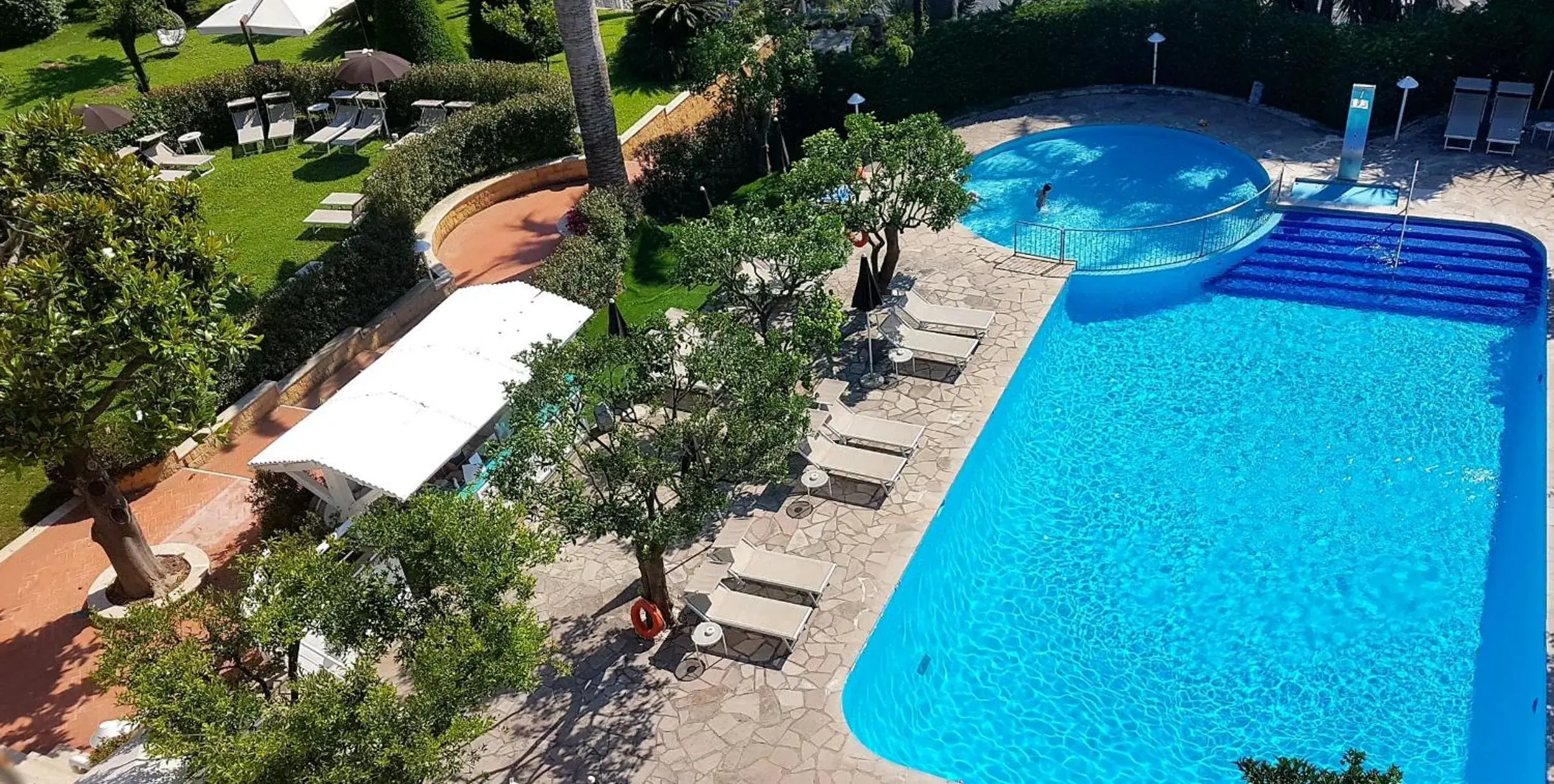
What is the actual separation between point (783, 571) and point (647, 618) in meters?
2.01

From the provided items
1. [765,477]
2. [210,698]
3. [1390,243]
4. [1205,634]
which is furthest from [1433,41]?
[210,698]

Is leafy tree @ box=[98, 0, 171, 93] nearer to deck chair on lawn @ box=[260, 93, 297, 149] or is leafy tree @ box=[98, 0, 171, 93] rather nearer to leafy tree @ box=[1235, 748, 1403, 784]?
deck chair on lawn @ box=[260, 93, 297, 149]

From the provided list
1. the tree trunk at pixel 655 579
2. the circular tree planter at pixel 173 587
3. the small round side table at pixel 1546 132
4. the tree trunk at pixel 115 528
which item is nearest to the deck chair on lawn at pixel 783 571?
the tree trunk at pixel 655 579

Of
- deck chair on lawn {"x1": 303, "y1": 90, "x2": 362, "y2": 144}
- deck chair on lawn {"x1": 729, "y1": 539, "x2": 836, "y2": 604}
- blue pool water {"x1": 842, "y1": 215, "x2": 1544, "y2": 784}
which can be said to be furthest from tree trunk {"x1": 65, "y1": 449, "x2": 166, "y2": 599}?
deck chair on lawn {"x1": 303, "y1": 90, "x2": 362, "y2": 144}

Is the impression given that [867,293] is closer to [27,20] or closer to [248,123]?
[248,123]

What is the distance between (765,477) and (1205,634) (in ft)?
22.4

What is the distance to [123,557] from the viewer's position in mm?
15422

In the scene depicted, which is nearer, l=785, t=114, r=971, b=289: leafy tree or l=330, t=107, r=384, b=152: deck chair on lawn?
l=785, t=114, r=971, b=289: leafy tree

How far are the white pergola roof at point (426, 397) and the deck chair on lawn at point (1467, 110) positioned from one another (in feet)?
68.3

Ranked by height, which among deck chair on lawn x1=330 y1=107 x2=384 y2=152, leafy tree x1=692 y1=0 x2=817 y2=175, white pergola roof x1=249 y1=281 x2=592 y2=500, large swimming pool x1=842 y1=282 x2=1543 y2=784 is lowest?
large swimming pool x1=842 y1=282 x2=1543 y2=784

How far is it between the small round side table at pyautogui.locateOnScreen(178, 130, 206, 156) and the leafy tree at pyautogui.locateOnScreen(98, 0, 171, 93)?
80.2 inches

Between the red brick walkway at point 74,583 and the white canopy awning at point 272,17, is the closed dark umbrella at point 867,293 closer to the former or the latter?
the red brick walkway at point 74,583

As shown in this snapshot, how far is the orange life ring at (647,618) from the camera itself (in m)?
14.4

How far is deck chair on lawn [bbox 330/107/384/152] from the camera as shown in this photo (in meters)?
28.3
